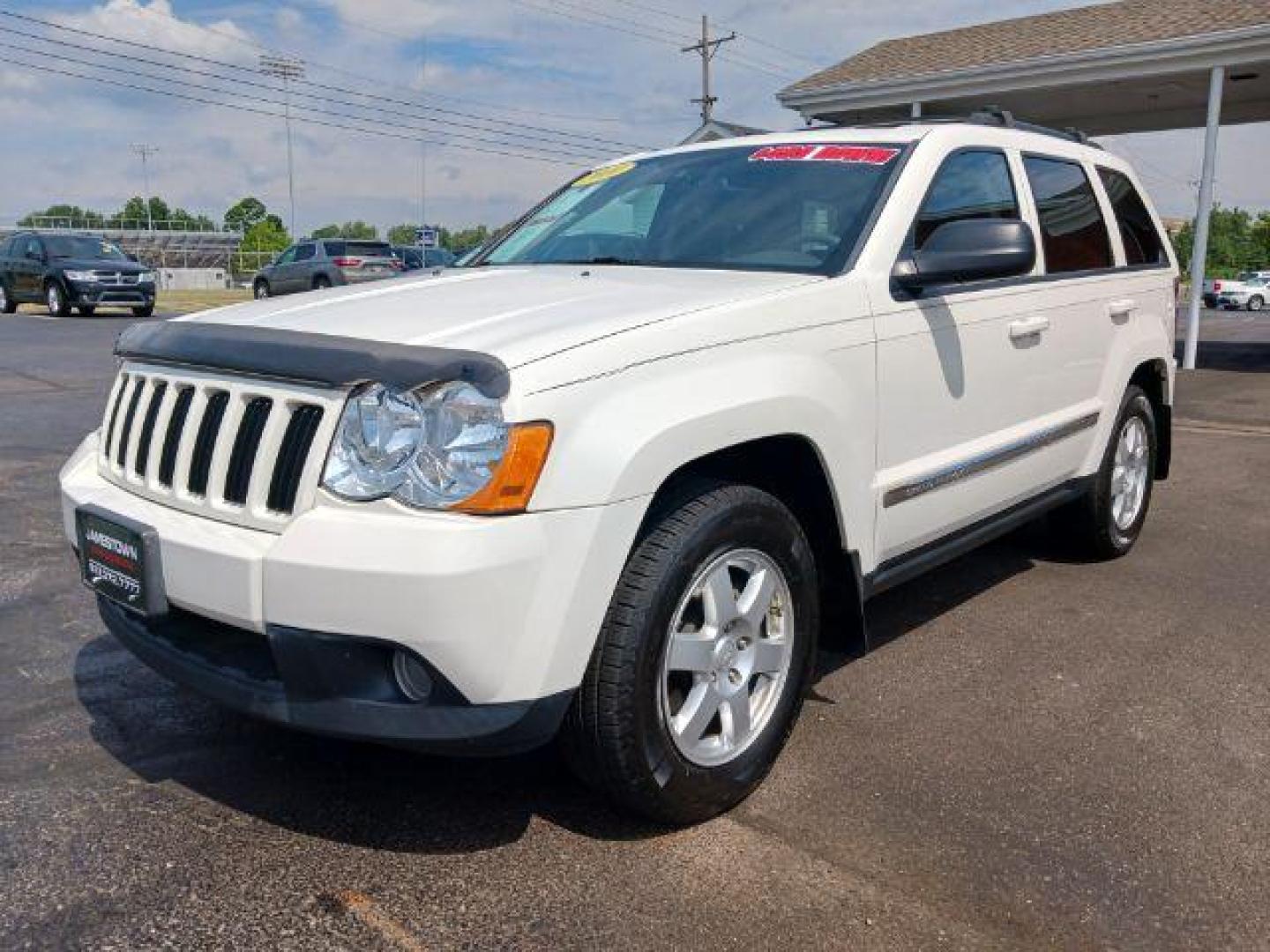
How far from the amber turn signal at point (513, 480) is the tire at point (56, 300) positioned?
2338 cm

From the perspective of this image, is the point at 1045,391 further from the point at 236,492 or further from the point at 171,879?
the point at 171,879

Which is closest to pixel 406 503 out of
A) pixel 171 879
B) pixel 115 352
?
pixel 171 879

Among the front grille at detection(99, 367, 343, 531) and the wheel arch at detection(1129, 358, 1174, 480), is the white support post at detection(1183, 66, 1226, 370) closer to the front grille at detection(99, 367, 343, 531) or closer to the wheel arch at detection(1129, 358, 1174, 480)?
the wheel arch at detection(1129, 358, 1174, 480)

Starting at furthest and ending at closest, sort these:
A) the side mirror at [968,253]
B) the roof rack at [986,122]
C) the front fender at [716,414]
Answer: the roof rack at [986,122]
the side mirror at [968,253]
the front fender at [716,414]

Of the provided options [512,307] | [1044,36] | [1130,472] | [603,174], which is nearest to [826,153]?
[603,174]

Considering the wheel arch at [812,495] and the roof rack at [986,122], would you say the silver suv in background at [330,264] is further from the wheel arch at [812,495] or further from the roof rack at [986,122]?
the wheel arch at [812,495]

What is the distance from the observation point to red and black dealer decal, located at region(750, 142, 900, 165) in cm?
366

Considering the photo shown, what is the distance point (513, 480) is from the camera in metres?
2.27

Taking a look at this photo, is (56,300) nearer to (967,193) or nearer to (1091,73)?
(1091,73)

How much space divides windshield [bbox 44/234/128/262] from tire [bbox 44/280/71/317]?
69 cm

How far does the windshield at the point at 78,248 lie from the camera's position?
76.0ft

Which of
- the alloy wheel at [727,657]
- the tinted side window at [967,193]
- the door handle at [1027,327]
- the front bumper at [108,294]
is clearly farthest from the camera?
the front bumper at [108,294]

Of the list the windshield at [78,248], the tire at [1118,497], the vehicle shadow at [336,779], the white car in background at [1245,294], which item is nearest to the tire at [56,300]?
the windshield at [78,248]

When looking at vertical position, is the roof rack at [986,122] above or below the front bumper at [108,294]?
above
